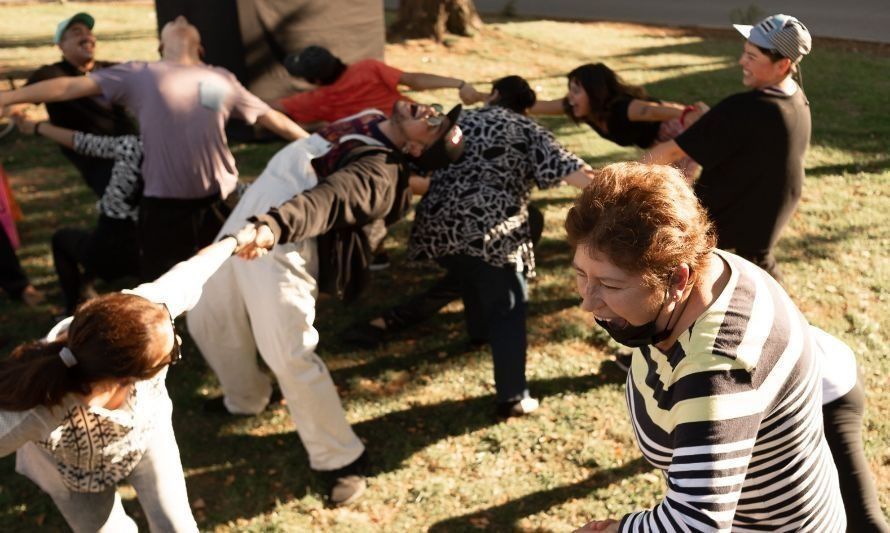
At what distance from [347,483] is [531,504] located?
2.98ft

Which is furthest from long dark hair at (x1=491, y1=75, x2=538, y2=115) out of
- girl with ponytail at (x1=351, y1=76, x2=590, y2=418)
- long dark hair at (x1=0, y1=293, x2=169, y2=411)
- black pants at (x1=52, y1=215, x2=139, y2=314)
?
long dark hair at (x1=0, y1=293, x2=169, y2=411)

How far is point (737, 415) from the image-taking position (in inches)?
70.4

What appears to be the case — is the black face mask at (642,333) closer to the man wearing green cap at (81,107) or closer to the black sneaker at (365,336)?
the black sneaker at (365,336)

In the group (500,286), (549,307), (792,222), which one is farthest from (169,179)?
(792,222)

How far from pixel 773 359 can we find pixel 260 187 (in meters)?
2.80

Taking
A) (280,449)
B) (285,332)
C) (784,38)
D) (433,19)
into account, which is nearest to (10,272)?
(280,449)

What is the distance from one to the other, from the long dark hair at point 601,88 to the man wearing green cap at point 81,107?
3261mm

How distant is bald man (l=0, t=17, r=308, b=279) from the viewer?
488 centimetres

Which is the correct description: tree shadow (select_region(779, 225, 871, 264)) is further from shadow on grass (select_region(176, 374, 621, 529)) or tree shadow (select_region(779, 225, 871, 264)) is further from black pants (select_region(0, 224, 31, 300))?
black pants (select_region(0, 224, 31, 300))

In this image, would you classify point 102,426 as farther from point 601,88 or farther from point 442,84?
point 442,84

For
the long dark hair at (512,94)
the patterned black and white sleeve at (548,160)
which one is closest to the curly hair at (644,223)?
the patterned black and white sleeve at (548,160)

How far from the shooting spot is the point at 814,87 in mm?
11141

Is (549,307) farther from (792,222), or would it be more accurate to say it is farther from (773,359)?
(773,359)

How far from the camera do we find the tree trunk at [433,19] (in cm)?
1398
